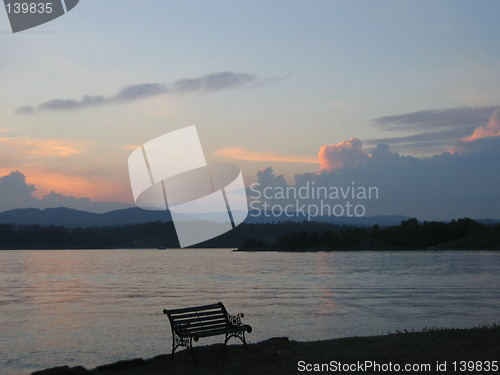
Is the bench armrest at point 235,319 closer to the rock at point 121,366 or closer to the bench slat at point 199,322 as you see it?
the bench slat at point 199,322

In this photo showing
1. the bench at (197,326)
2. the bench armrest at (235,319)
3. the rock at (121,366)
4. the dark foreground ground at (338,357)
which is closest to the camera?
the dark foreground ground at (338,357)

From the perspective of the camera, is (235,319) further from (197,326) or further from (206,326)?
(197,326)

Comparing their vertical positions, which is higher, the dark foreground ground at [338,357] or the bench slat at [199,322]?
the bench slat at [199,322]

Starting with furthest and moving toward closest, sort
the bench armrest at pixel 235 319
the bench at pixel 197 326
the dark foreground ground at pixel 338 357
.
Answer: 1. the bench armrest at pixel 235 319
2. the bench at pixel 197 326
3. the dark foreground ground at pixel 338 357

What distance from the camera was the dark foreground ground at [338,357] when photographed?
13.1 meters

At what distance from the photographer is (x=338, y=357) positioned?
1430cm

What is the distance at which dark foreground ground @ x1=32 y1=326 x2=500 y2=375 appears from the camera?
13.1 metres

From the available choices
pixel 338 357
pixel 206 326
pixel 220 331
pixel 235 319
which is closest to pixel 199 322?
pixel 206 326

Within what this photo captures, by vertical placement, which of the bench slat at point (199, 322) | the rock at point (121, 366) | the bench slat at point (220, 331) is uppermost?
the bench slat at point (199, 322)

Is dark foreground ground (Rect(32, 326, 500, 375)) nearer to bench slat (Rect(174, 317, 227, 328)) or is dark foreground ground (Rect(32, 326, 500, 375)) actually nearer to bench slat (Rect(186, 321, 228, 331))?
bench slat (Rect(186, 321, 228, 331))

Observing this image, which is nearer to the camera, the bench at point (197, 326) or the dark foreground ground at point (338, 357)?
the dark foreground ground at point (338, 357)

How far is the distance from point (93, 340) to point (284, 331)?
335 inches

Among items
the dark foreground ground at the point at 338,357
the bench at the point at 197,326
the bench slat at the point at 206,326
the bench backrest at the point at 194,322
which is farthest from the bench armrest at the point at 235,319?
the dark foreground ground at the point at 338,357

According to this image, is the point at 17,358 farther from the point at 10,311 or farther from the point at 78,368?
the point at 10,311
